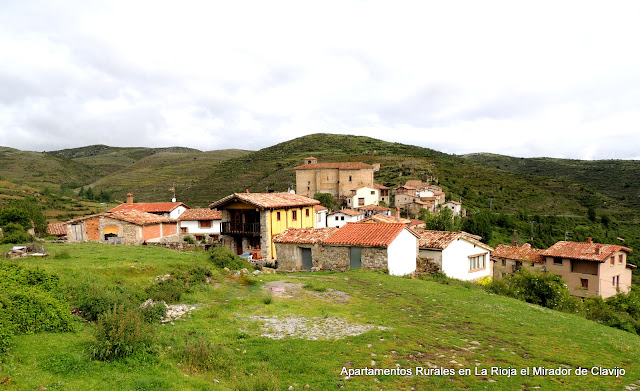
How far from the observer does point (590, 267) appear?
3978 cm

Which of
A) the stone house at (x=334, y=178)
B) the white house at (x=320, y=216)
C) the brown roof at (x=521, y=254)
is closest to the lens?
the brown roof at (x=521, y=254)

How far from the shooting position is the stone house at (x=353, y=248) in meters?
24.1

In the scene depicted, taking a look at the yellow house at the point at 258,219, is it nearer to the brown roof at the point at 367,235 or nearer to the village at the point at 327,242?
the village at the point at 327,242

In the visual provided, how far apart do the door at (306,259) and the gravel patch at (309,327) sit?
12916 millimetres

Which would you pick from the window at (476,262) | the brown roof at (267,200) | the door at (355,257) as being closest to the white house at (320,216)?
the brown roof at (267,200)

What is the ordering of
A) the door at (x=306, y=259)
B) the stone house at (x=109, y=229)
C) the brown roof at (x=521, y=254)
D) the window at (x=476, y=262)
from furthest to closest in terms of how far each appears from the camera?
the brown roof at (x=521, y=254) → the stone house at (x=109, y=229) → the window at (x=476, y=262) → the door at (x=306, y=259)

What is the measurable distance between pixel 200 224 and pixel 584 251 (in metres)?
43.6

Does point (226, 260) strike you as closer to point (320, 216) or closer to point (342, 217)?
point (320, 216)

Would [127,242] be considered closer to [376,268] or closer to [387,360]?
[376,268]

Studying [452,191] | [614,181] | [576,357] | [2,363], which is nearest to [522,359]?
[576,357]

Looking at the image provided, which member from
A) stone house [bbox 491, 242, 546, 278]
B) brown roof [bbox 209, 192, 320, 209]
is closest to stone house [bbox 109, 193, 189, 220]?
brown roof [bbox 209, 192, 320, 209]

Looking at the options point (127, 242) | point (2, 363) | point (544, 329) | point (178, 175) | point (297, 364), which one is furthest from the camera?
point (178, 175)

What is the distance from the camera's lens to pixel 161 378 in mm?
7938

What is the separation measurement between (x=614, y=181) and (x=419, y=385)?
13499cm
